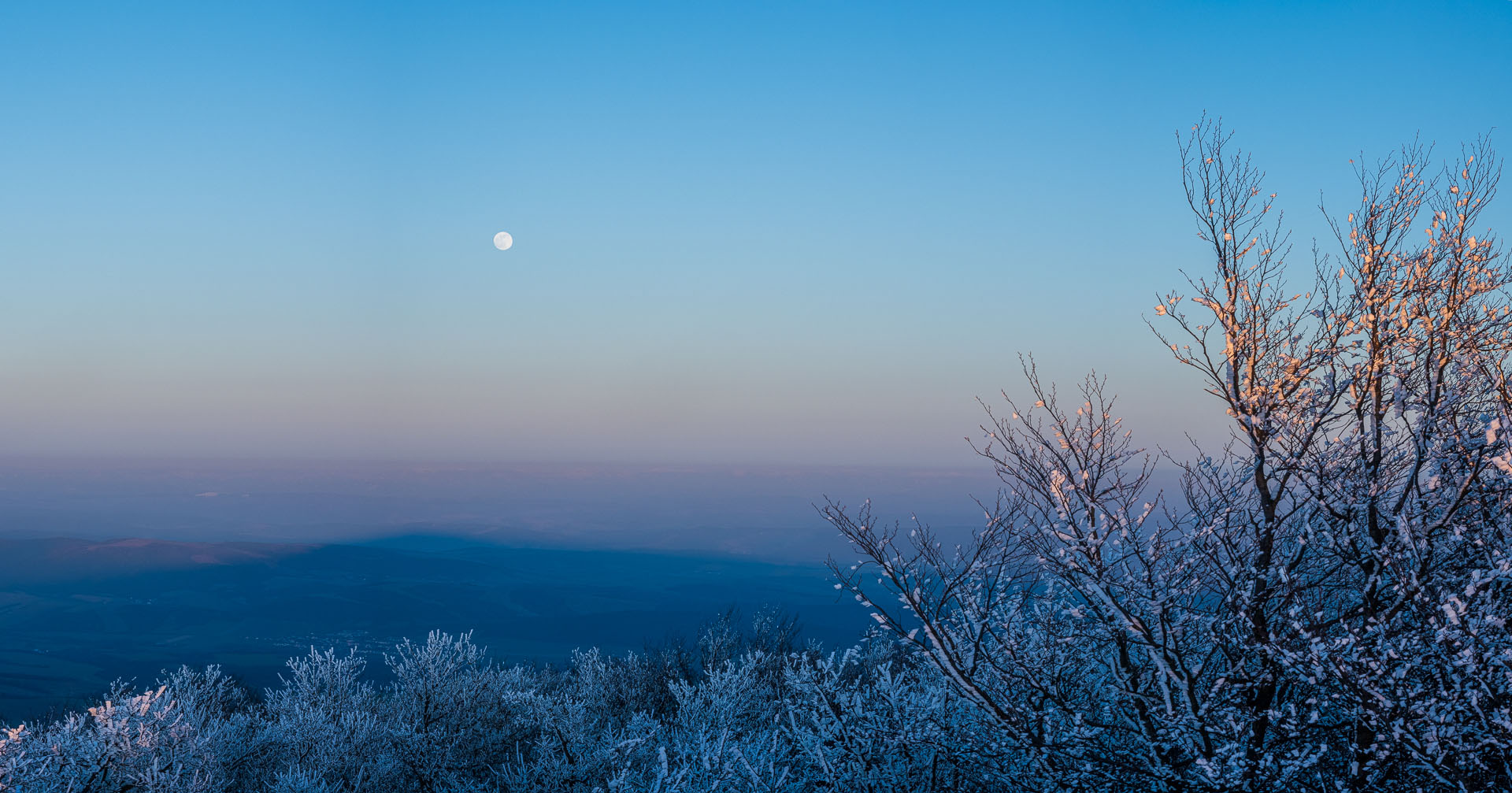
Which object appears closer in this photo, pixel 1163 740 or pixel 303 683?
pixel 1163 740

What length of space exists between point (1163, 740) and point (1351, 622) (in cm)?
190

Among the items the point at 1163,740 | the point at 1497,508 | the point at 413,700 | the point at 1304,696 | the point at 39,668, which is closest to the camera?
the point at 1497,508

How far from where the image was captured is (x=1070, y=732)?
684 cm

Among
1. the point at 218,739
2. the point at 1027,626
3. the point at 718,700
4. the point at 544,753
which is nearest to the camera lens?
the point at 1027,626

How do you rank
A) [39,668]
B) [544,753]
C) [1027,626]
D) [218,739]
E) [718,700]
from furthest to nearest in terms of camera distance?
1. [39,668]
2. [218,739]
3. [544,753]
4. [718,700]
5. [1027,626]

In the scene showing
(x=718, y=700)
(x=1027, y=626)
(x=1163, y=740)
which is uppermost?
(x=1027, y=626)

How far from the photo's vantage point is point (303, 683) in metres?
28.9

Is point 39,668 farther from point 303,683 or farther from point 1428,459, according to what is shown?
point 1428,459

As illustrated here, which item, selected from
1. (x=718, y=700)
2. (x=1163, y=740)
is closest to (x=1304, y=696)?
(x=1163, y=740)

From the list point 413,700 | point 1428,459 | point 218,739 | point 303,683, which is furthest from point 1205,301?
point 303,683

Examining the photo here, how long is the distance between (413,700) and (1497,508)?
86.1 feet

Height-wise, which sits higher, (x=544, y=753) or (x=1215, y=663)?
(x=1215, y=663)

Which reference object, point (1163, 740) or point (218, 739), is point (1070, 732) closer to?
point (1163, 740)

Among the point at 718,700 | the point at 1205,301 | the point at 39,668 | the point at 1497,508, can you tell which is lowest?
the point at 39,668
